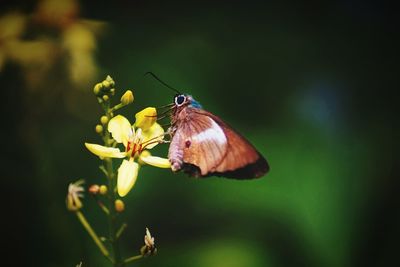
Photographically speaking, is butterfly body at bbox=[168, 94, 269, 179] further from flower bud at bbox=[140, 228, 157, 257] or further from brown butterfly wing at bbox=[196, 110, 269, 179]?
flower bud at bbox=[140, 228, 157, 257]

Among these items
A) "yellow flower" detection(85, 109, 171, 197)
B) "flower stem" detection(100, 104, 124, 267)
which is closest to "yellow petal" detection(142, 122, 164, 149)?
"yellow flower" detection(85, 109, 171, 197)

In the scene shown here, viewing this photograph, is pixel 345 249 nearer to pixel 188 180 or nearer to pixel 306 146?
pixel 306 146

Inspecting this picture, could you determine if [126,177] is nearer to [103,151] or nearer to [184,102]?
[103,151]

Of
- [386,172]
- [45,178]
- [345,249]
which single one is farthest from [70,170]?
[386,172]

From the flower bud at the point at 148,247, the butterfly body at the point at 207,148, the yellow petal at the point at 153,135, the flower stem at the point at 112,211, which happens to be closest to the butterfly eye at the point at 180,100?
the butterfly body at the point at 207,148

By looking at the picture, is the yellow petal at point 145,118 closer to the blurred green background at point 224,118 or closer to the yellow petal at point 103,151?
the yellow petal at point 103,151
